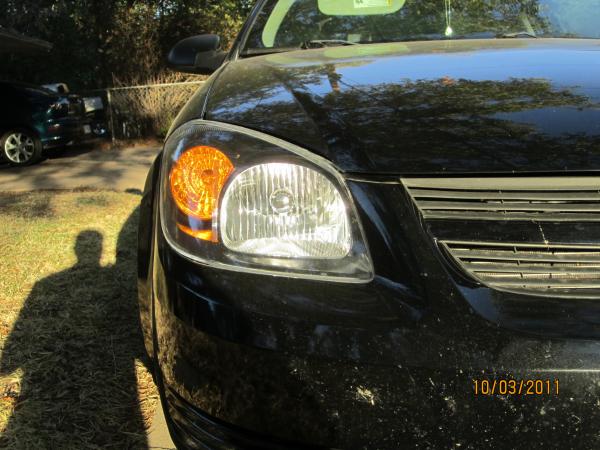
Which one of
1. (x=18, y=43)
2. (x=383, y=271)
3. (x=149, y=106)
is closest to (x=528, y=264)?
(x=383, y=271)

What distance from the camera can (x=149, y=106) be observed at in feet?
43.0

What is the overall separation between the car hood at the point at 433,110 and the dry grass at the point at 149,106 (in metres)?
11.5

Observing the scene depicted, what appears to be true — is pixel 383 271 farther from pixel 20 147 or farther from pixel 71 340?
pixel 20 147

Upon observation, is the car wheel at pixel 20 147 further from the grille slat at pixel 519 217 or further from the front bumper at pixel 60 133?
the grille slat at pixel 519 217

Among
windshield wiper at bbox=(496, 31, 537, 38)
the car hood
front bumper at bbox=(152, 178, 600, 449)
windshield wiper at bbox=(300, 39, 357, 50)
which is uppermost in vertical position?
windshield wiper at bbox=(300, 39, 357, 50)

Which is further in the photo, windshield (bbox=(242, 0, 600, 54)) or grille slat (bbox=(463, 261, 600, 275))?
windshield (bbox=(242, 0, 600, 54))

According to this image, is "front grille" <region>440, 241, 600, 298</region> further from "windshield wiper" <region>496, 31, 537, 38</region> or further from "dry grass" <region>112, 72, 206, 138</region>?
"dry grass" <region>112, 72, 206, 138</region>

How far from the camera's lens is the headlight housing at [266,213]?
4.54 feet

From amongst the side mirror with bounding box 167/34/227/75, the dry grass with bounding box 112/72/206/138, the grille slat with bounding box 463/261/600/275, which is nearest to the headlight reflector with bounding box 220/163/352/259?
the grille slat with bounding box 463/261/600/275

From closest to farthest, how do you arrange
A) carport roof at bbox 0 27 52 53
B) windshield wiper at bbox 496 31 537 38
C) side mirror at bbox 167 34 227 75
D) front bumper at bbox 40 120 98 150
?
windshield wiper at bbox 496 31 537 38 < side mirror at bbox 167 34 227 75 < front bumper at bbox 40 120 98 150 < carport roof at bbox 0 27 52 53

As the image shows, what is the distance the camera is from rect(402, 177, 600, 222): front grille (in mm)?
1357

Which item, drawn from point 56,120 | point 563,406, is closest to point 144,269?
point 563,406

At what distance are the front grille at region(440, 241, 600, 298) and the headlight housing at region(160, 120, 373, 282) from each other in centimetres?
23

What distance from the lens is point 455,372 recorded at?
123 cm
